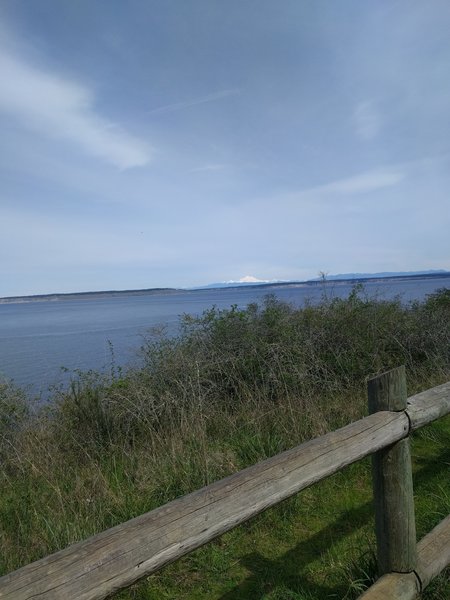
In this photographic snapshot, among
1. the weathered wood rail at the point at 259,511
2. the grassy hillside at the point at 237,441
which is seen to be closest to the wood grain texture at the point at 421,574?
the weathered wood rail at the point at 259,511

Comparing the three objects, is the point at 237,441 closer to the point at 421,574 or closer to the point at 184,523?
the point at 421,574

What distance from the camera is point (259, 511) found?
6.63 feet

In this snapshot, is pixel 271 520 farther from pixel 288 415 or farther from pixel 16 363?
pixel 16 363

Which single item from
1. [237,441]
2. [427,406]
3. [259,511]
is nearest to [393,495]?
[427,406]

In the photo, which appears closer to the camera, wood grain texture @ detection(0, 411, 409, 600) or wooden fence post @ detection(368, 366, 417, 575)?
wood grain texture @ detection(0, 411, 409, 600)

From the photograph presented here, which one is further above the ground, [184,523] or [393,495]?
[184,523]

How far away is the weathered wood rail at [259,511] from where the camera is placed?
1.45 meters

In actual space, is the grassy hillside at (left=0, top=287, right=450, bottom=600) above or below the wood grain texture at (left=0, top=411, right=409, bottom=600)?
below

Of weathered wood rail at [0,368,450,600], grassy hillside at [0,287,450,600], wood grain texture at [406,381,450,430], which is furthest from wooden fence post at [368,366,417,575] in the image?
grassy hillside at [0,287,450,600]

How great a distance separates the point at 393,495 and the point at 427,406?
61 cm

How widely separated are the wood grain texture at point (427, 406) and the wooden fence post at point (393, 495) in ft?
0.49

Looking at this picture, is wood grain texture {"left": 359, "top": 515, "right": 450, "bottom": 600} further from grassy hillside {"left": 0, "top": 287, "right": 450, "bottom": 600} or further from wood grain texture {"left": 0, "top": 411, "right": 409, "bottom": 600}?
wood grain texture {"left": 0, "top": 411, "right": 409, "bottom": 600}

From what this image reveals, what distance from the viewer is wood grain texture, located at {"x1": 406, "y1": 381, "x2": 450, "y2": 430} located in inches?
103

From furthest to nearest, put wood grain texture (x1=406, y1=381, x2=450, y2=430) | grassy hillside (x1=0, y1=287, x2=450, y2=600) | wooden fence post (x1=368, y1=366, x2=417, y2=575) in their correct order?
1. grassy hillside (x1=0, y1=287, x2=450, y2=600)
2. wood grain texture (x1=406, y1=381, x2=450, y2=430)
3. wooden fence post (x1=368, y1=366, x2=417, y2=575)
